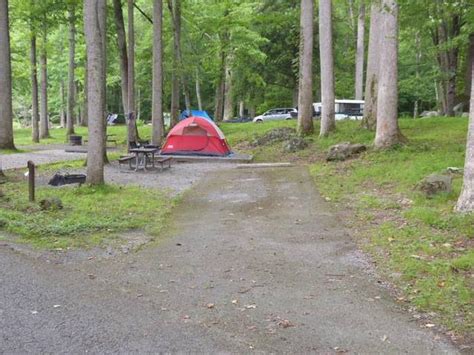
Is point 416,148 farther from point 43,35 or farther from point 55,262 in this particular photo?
point 43,35

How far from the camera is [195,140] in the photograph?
18.4 m

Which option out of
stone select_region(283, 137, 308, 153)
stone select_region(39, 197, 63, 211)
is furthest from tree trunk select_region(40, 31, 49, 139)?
stone select_region(39, 197, 63, 211)

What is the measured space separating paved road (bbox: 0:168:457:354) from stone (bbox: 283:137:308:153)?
10.7 metres

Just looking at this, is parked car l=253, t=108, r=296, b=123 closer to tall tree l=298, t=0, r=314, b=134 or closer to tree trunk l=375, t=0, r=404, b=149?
tall tree l=298, t=0, r=314, b=134

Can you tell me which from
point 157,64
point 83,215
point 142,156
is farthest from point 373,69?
point 83,215

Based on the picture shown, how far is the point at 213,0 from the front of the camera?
29312 mm

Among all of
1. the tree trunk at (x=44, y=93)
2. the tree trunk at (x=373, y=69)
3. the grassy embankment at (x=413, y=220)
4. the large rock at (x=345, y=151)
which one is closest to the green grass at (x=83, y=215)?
the grassy embankment at (x=413, y=220)

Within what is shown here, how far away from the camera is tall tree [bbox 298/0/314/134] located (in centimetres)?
1875

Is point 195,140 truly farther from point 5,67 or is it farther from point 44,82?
point 44,82

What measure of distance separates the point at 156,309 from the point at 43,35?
86.2ft

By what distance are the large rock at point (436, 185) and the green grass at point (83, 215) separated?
4.33 metres

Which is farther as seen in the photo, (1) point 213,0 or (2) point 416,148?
(1) point 213,0

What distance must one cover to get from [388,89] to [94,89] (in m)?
7.42

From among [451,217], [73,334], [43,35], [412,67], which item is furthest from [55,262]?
[412,67]
